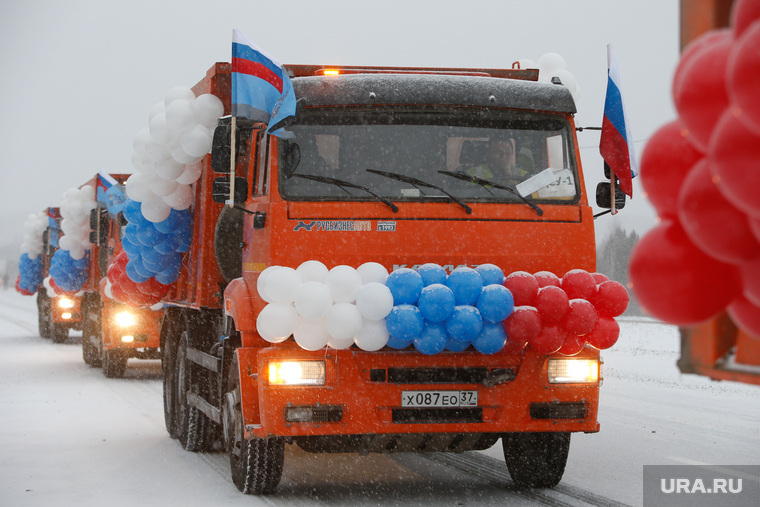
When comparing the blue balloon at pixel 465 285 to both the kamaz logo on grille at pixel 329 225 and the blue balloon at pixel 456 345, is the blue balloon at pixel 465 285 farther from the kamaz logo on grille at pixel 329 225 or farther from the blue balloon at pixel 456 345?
the kamaz logo on grille at pixel 329 225

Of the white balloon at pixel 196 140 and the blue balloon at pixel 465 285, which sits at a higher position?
the white balloon at pixel 196 140

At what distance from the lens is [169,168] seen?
8.80 meters

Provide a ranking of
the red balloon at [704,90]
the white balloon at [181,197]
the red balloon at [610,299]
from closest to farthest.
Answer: the red balloon at [704,90]
the red balloon at [610,299]
the white balloon at [181,197]

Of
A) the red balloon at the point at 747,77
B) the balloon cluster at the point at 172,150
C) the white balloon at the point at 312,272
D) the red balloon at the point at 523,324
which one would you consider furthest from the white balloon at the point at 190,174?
the red balloon at the point at 747,77

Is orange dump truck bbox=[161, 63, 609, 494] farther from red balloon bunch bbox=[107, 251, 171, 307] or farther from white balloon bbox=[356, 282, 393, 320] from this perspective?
red balloon bunch bbox=[107, 251, 171, 307]

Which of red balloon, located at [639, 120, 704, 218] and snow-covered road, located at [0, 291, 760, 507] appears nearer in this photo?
red balloon, located at [639, 120, 704, 218]

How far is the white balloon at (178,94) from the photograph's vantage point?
28.7ft

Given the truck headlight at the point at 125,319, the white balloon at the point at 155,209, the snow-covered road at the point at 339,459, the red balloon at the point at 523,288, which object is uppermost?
the white balloon at the point at 155,209

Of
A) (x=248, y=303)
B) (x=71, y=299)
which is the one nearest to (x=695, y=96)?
(x=248, y=303)

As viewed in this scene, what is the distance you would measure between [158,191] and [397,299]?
3634mm

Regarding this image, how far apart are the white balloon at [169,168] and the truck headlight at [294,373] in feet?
9.98

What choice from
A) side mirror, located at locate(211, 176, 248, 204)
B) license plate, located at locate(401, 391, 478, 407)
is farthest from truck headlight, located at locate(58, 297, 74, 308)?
license plate, located at locate(401, 391, 478, 407)

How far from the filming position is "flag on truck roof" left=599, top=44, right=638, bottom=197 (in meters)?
7.31

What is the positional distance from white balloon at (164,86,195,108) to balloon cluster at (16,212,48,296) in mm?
21453
